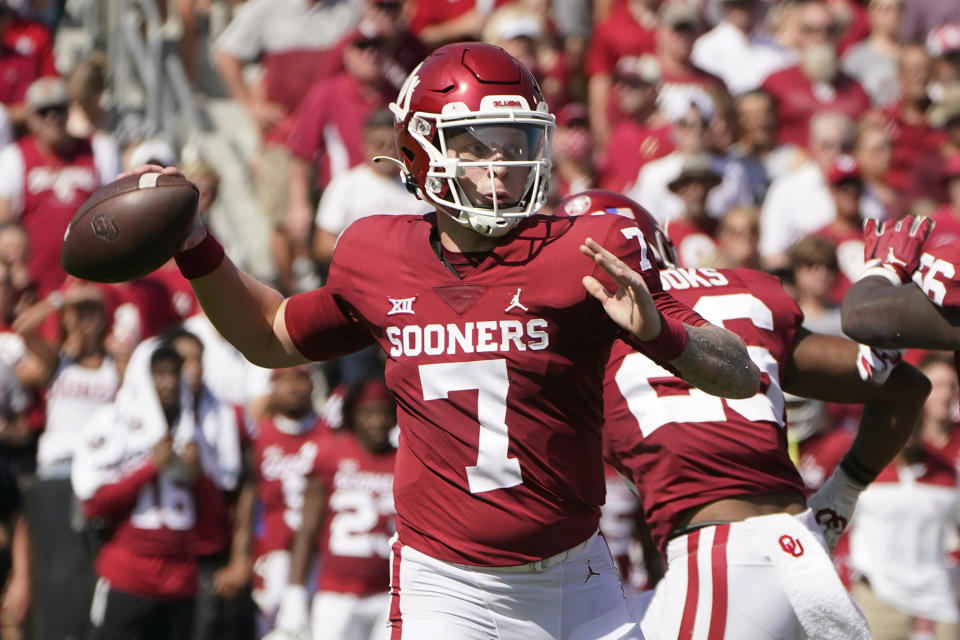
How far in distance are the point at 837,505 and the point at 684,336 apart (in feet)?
5.27

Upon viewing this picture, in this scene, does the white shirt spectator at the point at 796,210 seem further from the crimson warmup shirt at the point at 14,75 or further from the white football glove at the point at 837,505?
the crimson warmup shirt at the point at 14,75

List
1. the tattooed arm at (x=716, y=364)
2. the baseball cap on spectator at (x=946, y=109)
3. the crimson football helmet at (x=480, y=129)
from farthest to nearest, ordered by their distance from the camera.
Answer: the baseball cap on spectator at (x=946, y=109) → the crimson football helmet at (x=480, y=129) → the tattooed arm at (x=716, y=364)

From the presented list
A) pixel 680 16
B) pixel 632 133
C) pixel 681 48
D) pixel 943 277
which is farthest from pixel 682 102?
pixel 943 277

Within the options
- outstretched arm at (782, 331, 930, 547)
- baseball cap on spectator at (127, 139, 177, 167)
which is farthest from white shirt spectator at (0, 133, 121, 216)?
outstretched arm at (782, 331, 930, 547)

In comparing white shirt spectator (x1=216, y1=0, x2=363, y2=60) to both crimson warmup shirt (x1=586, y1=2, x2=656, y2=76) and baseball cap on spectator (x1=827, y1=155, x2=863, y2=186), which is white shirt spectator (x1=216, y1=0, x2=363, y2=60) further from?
baseball cap on spectator (x1=827, y1=155, x2=863, y2=186)

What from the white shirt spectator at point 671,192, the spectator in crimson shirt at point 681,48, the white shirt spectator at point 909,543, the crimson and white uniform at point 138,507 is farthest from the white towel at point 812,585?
the spectator in crimson shirt at point 681,48

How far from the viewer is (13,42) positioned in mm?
9727

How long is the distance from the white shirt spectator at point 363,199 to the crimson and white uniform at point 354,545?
52.8 inches

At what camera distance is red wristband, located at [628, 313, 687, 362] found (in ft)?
12.0

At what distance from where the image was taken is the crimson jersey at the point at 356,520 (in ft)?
24.2

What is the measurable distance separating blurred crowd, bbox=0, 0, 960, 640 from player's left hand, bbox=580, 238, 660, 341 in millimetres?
2810

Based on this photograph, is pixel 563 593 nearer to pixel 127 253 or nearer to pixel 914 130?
pixel 127 253

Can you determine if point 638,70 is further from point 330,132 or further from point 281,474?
point 281,474

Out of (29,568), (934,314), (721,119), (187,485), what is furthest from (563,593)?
(721,119)
